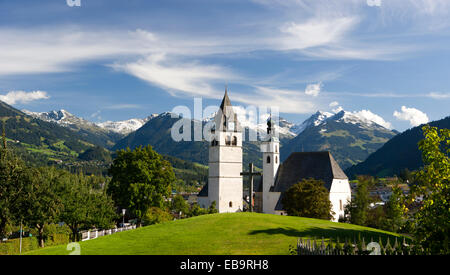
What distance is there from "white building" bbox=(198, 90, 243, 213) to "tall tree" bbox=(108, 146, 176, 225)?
2558 cm

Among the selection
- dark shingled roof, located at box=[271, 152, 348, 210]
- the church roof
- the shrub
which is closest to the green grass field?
the shrub

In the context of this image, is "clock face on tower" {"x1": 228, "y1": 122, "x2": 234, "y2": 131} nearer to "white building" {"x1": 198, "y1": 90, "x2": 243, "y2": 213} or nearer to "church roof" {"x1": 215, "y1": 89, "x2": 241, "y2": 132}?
"white building" {"x1": 198, "y1": 90, "x2": 243, "y2": 213}

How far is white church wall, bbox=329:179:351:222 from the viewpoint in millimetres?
88562

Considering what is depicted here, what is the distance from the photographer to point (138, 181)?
2662 inches

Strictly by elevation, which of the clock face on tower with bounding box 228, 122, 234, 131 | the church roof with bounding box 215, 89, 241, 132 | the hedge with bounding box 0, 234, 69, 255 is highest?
the church roof with bounding box 215, 89, 241, 132

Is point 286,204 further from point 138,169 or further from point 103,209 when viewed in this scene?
point 103,209

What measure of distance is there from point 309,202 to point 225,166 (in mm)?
28742

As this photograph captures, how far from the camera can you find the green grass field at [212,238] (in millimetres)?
33000

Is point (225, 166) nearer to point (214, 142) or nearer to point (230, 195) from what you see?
point (214, 142)

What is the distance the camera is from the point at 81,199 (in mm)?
62688

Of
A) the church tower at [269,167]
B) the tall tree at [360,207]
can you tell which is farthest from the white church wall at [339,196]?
the church tower at [269,167]

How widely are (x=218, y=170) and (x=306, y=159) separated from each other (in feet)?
67.7
